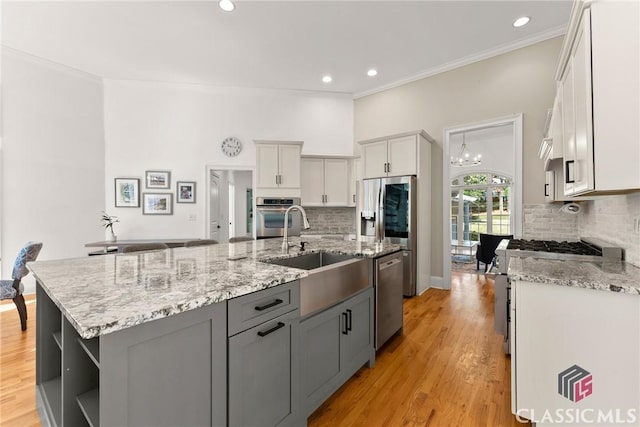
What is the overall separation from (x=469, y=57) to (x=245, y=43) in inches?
127

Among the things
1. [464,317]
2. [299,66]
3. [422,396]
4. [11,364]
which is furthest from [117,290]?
[299,66]

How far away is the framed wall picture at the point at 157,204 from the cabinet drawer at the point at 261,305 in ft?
14.4

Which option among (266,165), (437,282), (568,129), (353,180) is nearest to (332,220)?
(353,180)

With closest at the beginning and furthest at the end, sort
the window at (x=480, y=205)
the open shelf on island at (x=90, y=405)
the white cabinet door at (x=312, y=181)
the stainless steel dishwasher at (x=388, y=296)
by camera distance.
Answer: the open shelf on island at (x=90, y=405), the stainless steel dishwasher at (x=388, y=296), the white cabinet door at (x=312, y=181), the window at (x=480, y=205)

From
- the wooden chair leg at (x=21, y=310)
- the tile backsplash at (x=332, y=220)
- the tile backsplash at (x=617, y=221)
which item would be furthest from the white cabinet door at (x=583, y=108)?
the wooden chair leg at (x=21, y=310)

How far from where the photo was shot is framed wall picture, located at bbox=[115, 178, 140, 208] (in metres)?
4.81

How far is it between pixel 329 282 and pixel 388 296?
94 cm

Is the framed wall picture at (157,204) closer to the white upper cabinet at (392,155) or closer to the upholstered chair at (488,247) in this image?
the white upper cabinet at (392,155)

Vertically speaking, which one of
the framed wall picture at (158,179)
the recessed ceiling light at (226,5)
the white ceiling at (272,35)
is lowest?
the framed wall picture at (158,179)

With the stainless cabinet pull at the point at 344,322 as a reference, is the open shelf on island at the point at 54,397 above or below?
below

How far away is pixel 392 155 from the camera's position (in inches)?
165

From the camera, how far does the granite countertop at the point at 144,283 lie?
2.83 feet

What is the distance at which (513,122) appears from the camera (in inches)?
147

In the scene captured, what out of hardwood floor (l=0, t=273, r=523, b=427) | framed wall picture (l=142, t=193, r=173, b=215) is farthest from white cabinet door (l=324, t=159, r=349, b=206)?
framed wall picture (l=142, t=193, r=173, b=215)
